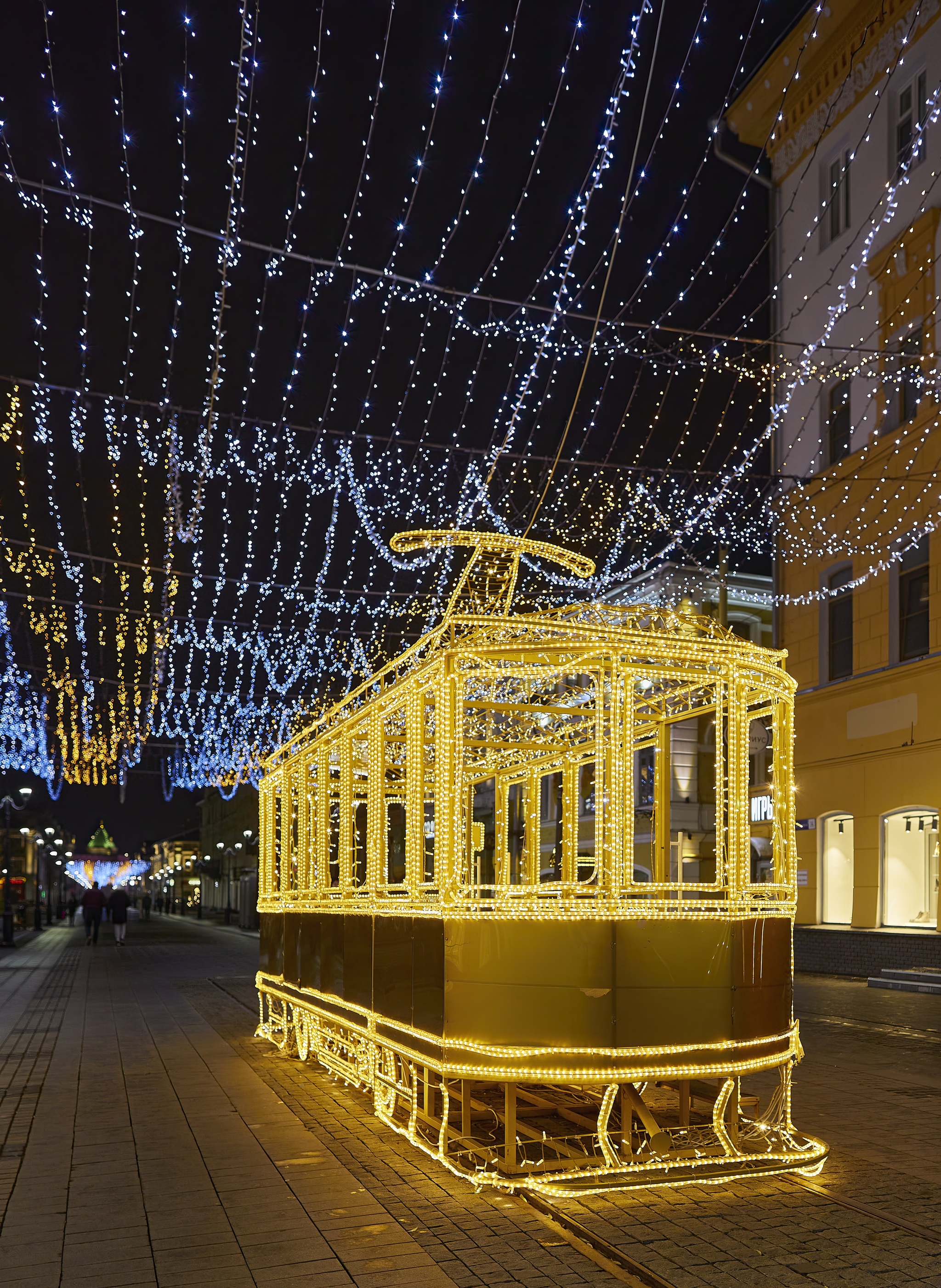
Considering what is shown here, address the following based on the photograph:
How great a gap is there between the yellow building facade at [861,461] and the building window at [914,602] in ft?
0.10

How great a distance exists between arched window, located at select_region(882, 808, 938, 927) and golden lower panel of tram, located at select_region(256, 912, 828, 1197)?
42.0ft

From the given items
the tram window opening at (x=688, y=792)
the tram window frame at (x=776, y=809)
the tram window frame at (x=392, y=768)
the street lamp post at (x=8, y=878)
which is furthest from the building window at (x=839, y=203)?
the street lamp post at (x=8, y=878)

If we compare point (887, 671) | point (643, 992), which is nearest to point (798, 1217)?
point (643, 992)

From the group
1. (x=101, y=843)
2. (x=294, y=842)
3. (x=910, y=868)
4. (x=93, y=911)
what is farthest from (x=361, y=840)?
(x=101, y=843)

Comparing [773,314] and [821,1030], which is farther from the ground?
Answer: [773,314]

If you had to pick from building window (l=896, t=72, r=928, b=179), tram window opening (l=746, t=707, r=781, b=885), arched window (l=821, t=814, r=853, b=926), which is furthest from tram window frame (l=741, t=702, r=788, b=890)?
tram window opening (l=746, t=707, r=781, b=885)

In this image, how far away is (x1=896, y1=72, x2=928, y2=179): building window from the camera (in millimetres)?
19609

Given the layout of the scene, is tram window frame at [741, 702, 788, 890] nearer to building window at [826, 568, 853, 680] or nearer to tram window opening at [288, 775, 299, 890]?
tram window opening at [288, 775, 299, 890]

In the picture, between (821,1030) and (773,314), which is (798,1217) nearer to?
(821,1030)

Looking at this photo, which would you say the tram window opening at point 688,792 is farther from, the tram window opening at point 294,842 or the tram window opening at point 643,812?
the tram window opening at point 294,842

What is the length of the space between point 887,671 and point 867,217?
8.57 metres

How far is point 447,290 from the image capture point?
10688mm

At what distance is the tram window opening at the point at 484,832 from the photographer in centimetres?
1284

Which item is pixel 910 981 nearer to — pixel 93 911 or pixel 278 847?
pixel 278 847
